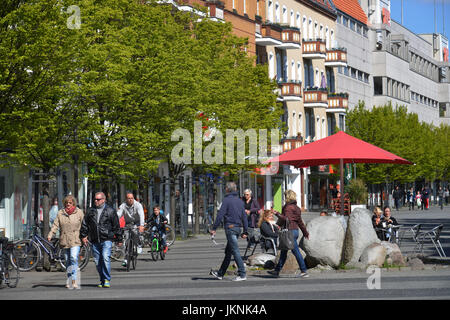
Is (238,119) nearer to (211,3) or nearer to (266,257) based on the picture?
(211,3)

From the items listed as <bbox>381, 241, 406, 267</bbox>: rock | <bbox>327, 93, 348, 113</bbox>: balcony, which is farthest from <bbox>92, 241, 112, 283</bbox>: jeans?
<bbox>327, 93, 348, 113</bbox>: balcony

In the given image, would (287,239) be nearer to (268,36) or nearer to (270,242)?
(270,242)

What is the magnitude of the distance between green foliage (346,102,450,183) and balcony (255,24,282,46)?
13.9m

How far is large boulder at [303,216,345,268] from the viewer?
20.8 meters

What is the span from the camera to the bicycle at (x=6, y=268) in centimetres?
1919

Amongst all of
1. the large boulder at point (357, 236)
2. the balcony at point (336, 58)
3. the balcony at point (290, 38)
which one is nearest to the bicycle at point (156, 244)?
the large boulder at point (357, 236)

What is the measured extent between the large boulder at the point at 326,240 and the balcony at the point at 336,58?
59.7 m

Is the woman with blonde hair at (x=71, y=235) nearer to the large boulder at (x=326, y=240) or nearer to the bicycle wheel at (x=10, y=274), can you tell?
the bicycle wheel at (x=10, y=274)

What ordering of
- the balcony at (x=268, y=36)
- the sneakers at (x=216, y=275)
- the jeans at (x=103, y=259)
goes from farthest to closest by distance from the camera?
1. the balcony at (x=268, y=36)
2. the sneakers at (x=216, y=275)
3. the jeans at (x=103, y=259)

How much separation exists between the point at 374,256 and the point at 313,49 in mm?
55686

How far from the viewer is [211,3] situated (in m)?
53.8

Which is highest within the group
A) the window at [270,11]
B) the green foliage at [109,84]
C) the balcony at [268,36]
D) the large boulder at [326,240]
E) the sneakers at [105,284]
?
the window at [270,11]

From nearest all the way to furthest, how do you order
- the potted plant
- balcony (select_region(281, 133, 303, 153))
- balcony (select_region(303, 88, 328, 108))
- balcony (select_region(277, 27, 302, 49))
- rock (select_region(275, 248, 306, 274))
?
rock (select_region(275, 248, 306, 274)) < the potted plant < balcony (select_region(281, 133, 303, 153)) < balcony (select_region(277, 27, 302, 49)) < balcony (select_region(303, 88, 328, 108))

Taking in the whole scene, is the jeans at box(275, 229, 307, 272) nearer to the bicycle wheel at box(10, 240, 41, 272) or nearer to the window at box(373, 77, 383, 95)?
the bicycle wheel at box(10, 240, 41, 272)
